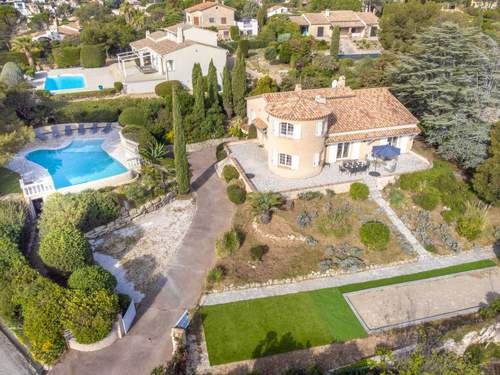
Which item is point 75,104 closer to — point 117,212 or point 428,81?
point 117,212

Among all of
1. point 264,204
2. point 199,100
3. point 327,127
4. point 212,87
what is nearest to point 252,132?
point 199,100

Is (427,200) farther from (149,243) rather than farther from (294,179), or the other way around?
(149,243)

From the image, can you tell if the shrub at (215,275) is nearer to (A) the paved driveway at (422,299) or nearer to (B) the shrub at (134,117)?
(A) the paved driveway at (422,299)

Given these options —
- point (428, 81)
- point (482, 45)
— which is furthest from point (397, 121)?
point (482, 45)

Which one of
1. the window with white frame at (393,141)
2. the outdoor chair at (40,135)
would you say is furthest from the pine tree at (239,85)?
the outdoor chair at (40,135)

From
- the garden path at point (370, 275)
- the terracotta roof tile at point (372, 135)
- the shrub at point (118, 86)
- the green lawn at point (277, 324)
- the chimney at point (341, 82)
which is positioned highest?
the chimney at point (341, 82)
